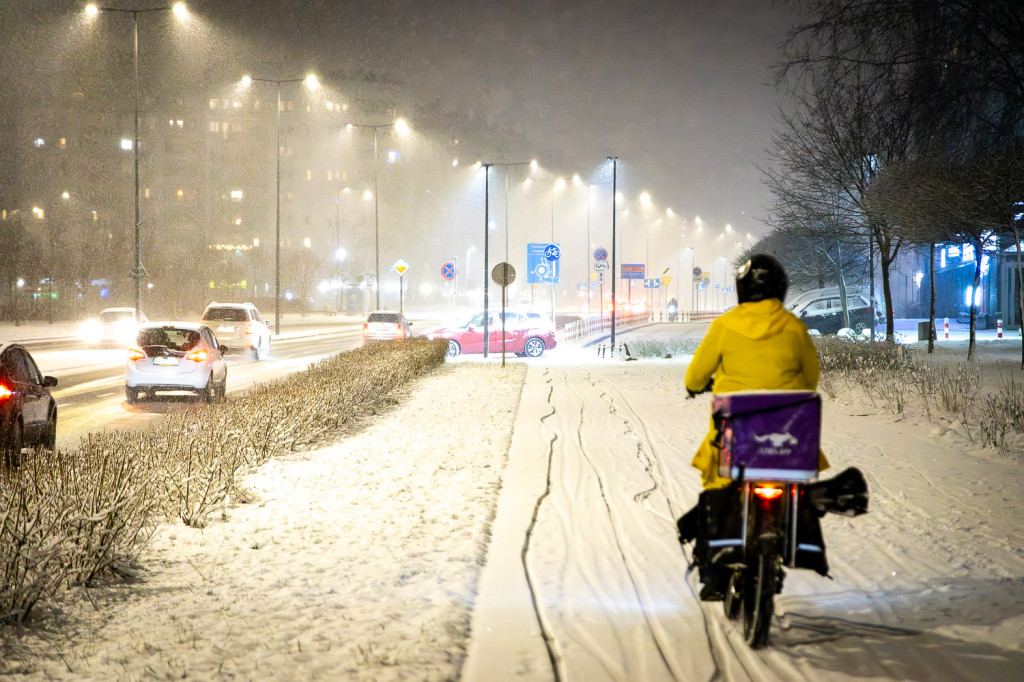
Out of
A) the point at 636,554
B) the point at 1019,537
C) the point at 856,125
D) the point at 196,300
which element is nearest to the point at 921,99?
the point at 1019,537

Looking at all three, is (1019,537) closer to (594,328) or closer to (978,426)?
(978,426)

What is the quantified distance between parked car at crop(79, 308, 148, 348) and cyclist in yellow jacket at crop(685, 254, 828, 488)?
1250 inches

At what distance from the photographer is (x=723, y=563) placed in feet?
14.0

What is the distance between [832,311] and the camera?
41.8 m

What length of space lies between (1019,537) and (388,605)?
4.78 m

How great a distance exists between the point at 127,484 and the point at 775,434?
4.26m

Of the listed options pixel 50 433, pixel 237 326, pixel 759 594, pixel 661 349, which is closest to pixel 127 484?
pixel 759 594

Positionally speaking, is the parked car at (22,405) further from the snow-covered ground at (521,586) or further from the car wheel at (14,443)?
the snow-covered ground at (521,586)

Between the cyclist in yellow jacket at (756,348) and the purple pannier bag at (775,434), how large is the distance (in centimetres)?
25

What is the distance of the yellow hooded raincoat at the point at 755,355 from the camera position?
4254 millimetres

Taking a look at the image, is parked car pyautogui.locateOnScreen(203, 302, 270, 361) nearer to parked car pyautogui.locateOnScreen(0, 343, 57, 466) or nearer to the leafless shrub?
the leafless shrub

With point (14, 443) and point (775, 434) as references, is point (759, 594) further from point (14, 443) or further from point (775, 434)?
point (14, 443)

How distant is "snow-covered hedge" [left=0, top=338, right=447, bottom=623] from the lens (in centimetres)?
475

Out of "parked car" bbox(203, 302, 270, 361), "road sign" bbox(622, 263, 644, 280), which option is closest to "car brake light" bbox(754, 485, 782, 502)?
"parked car" bbox(203, 302, 270, 361)
